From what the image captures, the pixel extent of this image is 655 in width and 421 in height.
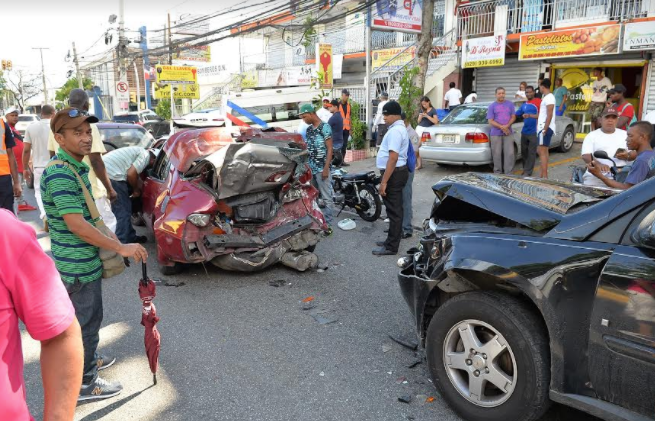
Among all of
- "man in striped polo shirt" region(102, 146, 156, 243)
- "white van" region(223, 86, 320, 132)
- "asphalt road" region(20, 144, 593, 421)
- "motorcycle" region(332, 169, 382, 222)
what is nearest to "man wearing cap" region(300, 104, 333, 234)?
"motorcycle" region(332, 169, 382, 222)

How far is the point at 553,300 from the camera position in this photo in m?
2.79

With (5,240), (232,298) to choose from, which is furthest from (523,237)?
(232,298)

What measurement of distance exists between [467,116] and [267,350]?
29.0 ft

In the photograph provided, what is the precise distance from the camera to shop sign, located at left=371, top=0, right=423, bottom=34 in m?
13.2

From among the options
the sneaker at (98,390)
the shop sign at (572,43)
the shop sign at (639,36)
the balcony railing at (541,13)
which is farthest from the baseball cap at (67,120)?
the balcony railing at (541,13)

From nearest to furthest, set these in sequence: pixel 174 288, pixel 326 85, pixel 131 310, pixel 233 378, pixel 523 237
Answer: pixel 523 237
pixel 233 378
pixel 131 310
pixel 174 288
pixel 326 85

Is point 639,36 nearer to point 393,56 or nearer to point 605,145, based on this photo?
point 605,145

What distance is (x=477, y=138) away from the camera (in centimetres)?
1098

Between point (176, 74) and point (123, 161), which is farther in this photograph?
point (176, 74)

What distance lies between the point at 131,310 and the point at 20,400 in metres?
4.04

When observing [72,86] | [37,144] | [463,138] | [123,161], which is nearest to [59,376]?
[123,161]

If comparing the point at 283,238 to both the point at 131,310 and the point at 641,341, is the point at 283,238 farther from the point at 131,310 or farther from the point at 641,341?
the point at 641,341

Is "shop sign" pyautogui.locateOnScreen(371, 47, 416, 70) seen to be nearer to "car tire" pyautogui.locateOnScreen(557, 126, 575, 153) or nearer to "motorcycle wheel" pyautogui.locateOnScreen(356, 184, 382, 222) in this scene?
"car tire" pyautogui.locateOnScreen(557, 126, 575, 153)

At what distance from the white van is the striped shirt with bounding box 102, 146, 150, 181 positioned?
12.1m
